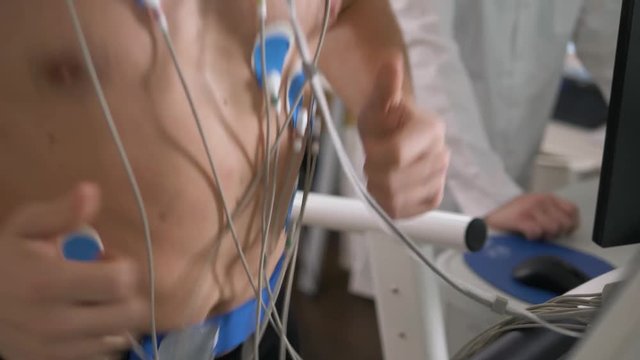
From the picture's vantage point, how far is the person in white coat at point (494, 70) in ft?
3.95

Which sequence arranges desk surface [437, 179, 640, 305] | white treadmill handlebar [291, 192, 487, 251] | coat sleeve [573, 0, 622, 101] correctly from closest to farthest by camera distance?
white treadmill handlebar [291, 192, 487, 251], desk surface [437, 179, 640, 305], coat sleeve [573, 0, 622, 101]

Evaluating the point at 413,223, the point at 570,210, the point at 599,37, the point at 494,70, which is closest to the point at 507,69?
the point at 494,70

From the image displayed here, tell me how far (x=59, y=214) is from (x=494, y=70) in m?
1.14

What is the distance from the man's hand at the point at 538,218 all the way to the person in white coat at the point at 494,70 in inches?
5.2

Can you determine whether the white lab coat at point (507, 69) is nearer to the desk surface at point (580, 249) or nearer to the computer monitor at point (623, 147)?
the desk surface at point (580, 249)

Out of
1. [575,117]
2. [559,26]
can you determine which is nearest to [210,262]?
[559,26]

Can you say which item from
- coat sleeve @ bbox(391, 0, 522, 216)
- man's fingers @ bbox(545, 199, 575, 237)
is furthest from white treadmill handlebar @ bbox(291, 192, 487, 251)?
coat sleeve @ bbox(391, 0, 522, 216)

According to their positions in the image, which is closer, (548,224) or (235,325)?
(235,325)

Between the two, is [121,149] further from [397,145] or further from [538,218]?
[538,218]

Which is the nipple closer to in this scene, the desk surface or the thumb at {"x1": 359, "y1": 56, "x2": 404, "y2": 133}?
the thumb at {"x1": 359, "y1": 56, "x2": 404, "y2": 133}

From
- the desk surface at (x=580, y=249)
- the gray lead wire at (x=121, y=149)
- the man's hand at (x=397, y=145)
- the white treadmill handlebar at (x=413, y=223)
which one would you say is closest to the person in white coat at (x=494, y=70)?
the desk surface at (x=580, y=249)

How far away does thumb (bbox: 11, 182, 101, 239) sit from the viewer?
35 centimetres

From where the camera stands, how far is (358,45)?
1.91ft

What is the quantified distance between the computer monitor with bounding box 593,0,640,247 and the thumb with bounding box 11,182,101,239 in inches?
13.4
